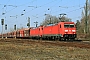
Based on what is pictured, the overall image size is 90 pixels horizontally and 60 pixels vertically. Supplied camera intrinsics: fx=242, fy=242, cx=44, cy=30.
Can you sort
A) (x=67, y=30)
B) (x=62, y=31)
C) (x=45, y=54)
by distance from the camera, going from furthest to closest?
1. (x=67, y=30)
2. (x=62, y=31)
3. (x=45, y=54)

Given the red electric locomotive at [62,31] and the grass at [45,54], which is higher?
the red electric locomotive at [62,31]

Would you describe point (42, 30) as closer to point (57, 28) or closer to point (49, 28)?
point (49, 28)

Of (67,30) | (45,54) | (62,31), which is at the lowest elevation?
(45,54)

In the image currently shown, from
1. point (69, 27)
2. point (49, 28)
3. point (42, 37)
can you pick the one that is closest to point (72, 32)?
point (69, 27)

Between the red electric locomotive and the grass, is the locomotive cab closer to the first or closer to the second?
the red electric locomotive

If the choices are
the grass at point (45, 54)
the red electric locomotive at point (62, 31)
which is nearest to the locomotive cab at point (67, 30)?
the red electric locomotive at point (62, 31)

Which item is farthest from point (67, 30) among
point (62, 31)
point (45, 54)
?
point (45, 54)

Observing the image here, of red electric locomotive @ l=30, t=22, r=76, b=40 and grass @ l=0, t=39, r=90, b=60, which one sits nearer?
grass @ l=0, t=39, r=90, b=60

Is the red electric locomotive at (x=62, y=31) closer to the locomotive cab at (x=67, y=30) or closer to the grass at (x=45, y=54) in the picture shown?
the locomotive cab at (x=67, y=30)

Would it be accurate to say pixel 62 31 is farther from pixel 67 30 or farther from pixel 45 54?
pixel 45 54

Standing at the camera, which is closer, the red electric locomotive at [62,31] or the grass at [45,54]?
the grass at [45,54]

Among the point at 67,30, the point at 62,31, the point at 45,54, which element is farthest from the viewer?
the point at 67,30

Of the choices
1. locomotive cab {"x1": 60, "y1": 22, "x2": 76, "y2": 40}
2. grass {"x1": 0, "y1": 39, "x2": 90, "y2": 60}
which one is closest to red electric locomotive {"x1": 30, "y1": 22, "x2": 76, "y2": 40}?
locomotive cab {"x1": 60, "y1": 22, "x2": 76, "y2": 40}

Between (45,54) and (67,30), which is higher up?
(67,30)
